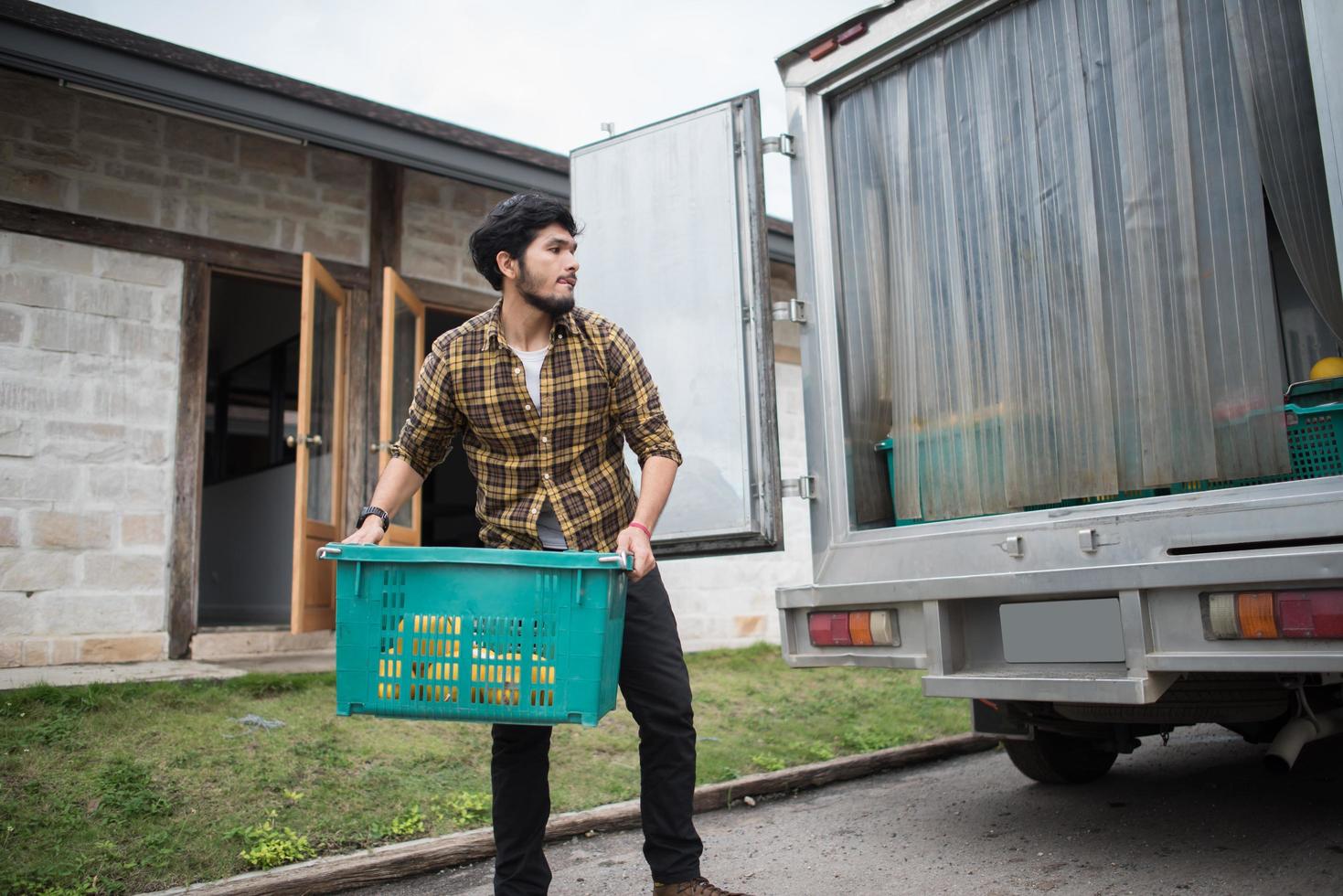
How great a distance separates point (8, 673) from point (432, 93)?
21.9 metres

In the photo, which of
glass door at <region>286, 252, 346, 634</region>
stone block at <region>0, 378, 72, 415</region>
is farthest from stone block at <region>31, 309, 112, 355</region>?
glass door at <region>286, 252, 346, 634</region>

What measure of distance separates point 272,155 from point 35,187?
147 cm

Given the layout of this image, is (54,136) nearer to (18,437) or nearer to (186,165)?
(186,165)

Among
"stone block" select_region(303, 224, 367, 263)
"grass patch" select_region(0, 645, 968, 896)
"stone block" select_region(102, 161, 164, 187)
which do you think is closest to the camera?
"grass patch" select_region(0, 645, 968, 896)

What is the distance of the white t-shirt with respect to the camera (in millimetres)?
2602

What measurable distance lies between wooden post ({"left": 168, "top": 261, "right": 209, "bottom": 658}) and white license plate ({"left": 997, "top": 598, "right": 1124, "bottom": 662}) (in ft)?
16.4

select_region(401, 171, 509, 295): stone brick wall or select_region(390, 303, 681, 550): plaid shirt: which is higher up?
select_region(401, 171, 509, 295): stone brick wall

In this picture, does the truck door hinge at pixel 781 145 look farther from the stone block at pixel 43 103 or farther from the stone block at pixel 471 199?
the stone block at pixel 43 103

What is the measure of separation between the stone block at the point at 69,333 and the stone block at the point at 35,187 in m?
0.64

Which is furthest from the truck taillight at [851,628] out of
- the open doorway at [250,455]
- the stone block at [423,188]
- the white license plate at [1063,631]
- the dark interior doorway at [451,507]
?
the dark interior doorway at [451,507]

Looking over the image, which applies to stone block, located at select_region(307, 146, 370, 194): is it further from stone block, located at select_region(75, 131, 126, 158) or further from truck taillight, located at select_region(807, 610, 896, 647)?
truck taillight, located at select_region(807, 610, 896, 647)

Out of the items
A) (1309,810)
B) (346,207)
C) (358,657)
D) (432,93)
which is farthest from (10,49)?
(432,93)

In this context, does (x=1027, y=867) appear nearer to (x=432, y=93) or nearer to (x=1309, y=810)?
(x=1309, y=810)

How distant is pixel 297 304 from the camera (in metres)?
9.41
